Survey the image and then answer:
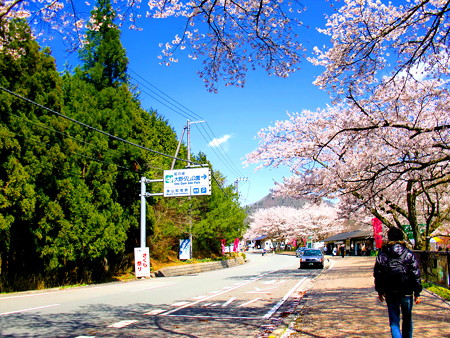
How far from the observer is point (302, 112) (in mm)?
20141

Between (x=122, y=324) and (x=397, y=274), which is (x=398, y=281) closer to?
(x=397, y=274)

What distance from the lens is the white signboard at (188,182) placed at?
22.3m

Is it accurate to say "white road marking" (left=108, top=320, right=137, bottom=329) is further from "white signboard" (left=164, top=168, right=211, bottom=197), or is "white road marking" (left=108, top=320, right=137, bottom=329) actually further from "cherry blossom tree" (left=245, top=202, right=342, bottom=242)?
"cherry blossom tree" (left=245, top=202, right=342, bottom=242)

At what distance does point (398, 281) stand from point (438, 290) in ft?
29.1

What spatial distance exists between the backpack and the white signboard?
17320 mm

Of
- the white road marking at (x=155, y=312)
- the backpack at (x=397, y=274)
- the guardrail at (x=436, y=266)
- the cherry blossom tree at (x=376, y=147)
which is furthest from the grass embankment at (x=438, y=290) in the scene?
the white road marking at (x=155, y=312)

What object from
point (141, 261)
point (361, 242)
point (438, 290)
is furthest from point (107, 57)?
point (361, 242)

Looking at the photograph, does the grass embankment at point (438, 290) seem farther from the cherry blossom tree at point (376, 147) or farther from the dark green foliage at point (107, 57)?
the dark green foliage at point (107, 57)

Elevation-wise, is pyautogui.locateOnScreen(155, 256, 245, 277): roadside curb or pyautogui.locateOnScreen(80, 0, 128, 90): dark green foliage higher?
pyautogui.locateOnScreen(80, 0, 128, 90): dark green foliage

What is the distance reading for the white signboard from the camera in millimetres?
22266

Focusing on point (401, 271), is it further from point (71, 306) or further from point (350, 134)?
point (71, 306)

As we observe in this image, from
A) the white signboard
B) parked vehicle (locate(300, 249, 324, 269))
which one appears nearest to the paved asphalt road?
the white signboard

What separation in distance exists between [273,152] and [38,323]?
1413 centimetres

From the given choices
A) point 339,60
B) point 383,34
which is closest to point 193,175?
point 339,60
